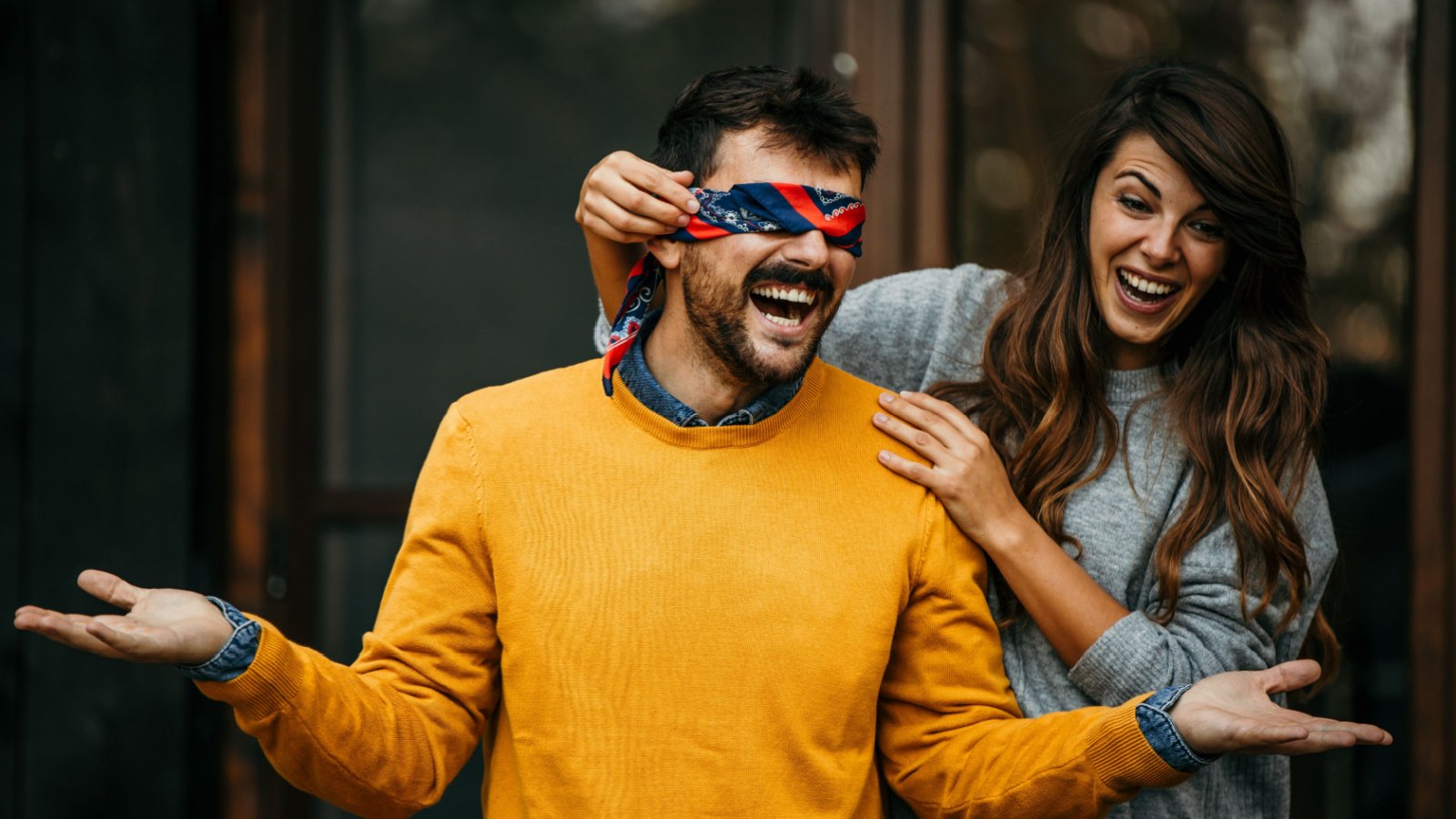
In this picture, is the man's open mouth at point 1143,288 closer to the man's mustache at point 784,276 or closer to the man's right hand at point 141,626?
the man's mustache at point 784,276

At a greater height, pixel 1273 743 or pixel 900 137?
pixel 900 137

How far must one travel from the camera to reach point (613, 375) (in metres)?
2.02

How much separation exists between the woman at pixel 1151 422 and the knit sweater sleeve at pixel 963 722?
0.09m

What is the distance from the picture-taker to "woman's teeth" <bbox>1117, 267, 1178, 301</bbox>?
217 cm

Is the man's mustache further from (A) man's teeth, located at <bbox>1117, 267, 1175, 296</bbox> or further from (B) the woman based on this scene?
(A) man's teeth, located at <bbox>1117, 267, 1175, 296</bbox>

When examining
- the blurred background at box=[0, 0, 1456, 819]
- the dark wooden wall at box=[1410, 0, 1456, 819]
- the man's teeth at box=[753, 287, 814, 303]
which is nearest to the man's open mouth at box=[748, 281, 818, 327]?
the man's teeth at box=[753, 287, 814, 303]

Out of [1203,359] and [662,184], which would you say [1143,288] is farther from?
[662,184]

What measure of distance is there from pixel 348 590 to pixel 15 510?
Result: 0.86 m

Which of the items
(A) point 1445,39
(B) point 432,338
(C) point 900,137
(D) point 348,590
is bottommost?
(D) point 348,590

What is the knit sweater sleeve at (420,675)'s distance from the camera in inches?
69.7

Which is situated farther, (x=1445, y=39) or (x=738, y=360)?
(x=1445, y=39)

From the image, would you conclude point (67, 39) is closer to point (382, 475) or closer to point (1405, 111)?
point (382, 475)

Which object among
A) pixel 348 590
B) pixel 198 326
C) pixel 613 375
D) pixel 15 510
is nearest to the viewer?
pixel 613 375

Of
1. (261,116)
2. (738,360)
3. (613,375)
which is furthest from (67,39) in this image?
(738,360)
